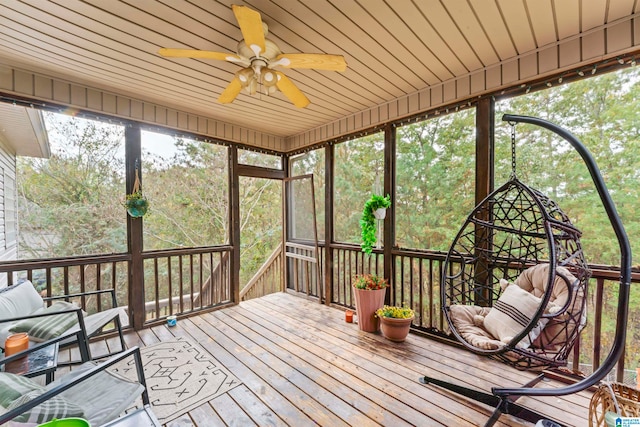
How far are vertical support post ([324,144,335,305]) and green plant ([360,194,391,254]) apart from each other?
0.81 m

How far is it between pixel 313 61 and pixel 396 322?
260cm

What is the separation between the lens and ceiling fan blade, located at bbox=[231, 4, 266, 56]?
135 centimetres

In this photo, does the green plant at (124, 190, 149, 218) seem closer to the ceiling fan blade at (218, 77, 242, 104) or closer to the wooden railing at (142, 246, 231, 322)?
the wooden railing at (142, 246, 231, 322)

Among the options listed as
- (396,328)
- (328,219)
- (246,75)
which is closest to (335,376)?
(396,328)

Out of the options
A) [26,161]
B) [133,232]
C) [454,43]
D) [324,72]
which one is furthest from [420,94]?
[26,161]

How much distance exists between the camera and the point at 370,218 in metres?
3.30

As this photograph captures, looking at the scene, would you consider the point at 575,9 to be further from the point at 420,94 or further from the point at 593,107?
the point at 420,94

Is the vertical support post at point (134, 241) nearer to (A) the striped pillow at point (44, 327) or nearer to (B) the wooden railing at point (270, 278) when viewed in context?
(A) the striped pillow at point (44, 327)

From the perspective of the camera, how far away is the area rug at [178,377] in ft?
6.31

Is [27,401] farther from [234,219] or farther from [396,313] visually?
[234,219]

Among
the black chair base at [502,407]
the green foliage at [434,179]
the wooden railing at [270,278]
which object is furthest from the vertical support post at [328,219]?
the black chair base at [502,407]

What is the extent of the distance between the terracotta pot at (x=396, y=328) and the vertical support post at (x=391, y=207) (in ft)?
1.64

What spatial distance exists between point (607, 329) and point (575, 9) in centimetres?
248

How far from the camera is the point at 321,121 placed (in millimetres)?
3936
